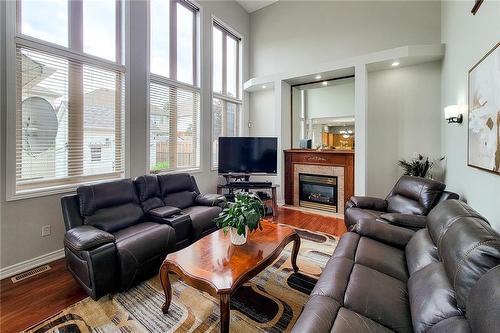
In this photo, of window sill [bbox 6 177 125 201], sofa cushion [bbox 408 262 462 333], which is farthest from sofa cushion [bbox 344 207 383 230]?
window sill [bbox 6 177 125 201]

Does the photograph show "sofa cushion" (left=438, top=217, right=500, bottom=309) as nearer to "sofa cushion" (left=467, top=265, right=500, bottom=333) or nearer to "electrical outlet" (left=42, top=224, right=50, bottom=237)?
"sofa cushion" (left=467, top=265, right=500, bottom=333)

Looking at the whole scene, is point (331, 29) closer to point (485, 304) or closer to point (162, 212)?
point (162, 212)

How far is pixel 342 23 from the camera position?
15.4ft

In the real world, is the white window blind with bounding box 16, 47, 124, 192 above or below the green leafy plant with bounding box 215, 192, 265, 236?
above

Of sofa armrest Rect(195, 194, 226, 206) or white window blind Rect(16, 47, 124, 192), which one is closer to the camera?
white window blind Rect(16, 47, 124, 192)

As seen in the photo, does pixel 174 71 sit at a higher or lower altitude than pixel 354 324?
higher

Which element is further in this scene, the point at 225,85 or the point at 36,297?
the point at 225,85

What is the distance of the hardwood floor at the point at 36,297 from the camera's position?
6.02 feet

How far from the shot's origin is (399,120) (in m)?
4.29

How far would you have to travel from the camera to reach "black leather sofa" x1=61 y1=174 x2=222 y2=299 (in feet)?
6.63

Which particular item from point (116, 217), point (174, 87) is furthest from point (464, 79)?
point (116, 217)

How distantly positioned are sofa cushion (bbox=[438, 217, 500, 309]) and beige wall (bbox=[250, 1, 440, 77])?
401 centimetres

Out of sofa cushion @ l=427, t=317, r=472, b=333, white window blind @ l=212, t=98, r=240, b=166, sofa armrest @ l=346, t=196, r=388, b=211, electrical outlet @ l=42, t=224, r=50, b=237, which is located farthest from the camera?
white window blind @ l=212, t=98, r=240, b=166

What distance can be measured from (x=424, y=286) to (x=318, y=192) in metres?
3.66
